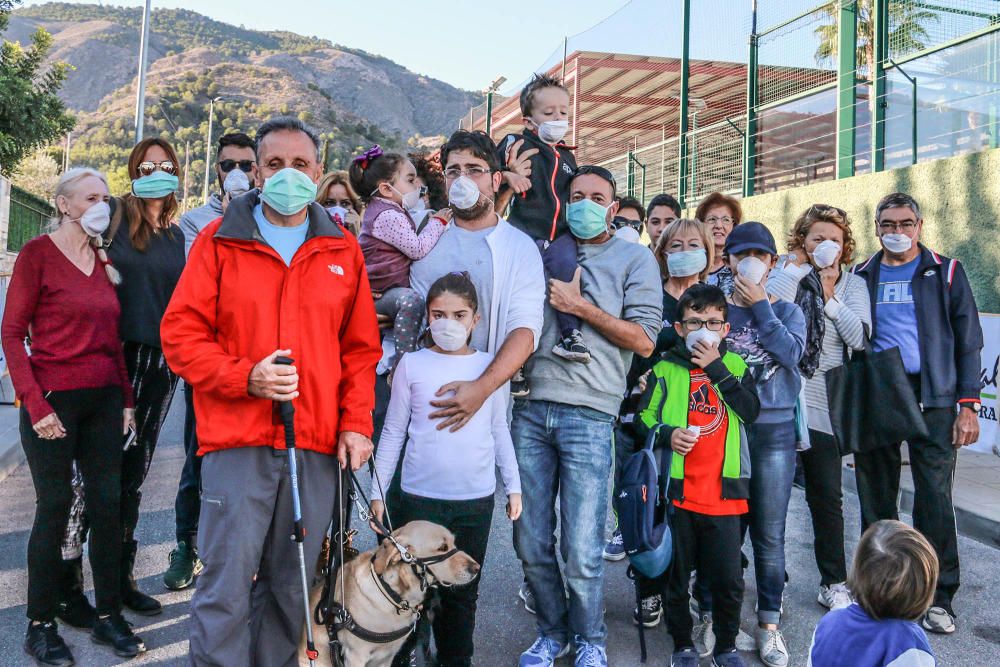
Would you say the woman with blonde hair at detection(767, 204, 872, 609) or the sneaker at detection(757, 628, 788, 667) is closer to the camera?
the sneaker at detection(757, 628, 788, 667)

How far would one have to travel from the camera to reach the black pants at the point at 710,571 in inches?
138

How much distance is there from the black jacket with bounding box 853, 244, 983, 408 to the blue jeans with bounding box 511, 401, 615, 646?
208 centimetres

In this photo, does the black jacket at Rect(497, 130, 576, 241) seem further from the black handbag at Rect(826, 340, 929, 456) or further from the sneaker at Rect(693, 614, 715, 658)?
the sneaker at Rect(693, 614, 715, 658)

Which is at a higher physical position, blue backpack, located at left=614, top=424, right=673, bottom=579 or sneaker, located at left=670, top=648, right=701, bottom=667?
blue backpack, located at left=614, top=424, right=673, bottom=579

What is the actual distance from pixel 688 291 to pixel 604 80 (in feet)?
57.6

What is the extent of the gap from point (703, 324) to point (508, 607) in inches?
75.2

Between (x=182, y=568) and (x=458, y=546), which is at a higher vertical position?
(x=458, y=546)

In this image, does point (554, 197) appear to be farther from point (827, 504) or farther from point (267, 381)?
point (827, 504)

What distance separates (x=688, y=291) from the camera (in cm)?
374

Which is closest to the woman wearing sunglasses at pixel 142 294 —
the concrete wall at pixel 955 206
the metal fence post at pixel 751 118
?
the concrete wall at pixel 955 206

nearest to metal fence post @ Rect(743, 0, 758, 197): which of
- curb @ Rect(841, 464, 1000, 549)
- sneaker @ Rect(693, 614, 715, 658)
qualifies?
curb @ Rect(841, 464, 1000, 549)

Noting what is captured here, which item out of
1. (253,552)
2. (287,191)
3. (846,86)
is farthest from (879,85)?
(253,552)

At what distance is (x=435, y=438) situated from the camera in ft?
10.2

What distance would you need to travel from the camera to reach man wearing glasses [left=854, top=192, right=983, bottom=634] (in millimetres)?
4289
